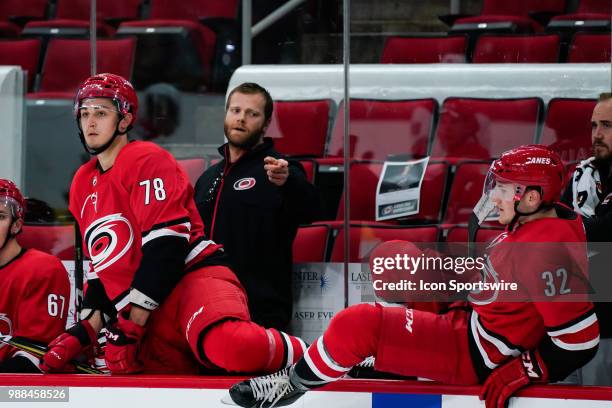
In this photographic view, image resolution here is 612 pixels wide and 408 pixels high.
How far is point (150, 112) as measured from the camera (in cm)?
325

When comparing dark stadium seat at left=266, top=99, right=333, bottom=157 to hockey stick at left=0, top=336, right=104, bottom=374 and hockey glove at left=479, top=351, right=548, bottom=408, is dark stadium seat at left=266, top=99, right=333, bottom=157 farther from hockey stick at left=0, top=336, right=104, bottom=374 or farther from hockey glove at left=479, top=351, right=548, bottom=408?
hockey glove at left=479, top=351, right=548, bottom=408

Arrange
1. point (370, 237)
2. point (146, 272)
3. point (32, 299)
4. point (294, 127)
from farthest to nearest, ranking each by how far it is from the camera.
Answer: point (294, 127), point (370, 237), point (32, 299), point (146, 272)

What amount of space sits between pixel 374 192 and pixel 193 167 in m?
0.53

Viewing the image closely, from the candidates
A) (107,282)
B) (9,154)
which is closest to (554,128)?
(107,282)

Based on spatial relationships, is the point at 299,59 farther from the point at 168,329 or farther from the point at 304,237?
the point at 168,329

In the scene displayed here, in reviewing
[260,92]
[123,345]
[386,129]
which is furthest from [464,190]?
[123,345]

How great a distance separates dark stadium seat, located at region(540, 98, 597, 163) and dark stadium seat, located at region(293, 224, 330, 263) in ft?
2.16

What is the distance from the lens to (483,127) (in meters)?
3.05

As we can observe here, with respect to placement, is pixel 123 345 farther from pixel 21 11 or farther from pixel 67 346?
pixel 21 11

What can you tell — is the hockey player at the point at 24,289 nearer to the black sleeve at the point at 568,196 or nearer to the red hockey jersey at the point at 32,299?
the red hockey jersey at the point at 32,299

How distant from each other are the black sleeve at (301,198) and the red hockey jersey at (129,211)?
39 cm

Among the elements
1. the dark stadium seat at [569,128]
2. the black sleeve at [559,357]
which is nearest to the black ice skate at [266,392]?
the black sleeve at [559,357]

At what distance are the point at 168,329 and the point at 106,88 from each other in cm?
58

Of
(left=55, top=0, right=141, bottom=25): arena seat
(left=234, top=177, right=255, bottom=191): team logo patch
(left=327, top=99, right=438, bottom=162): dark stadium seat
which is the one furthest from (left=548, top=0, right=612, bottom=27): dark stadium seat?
(left=55, top=0, right=141, bottom=25): arena seat
